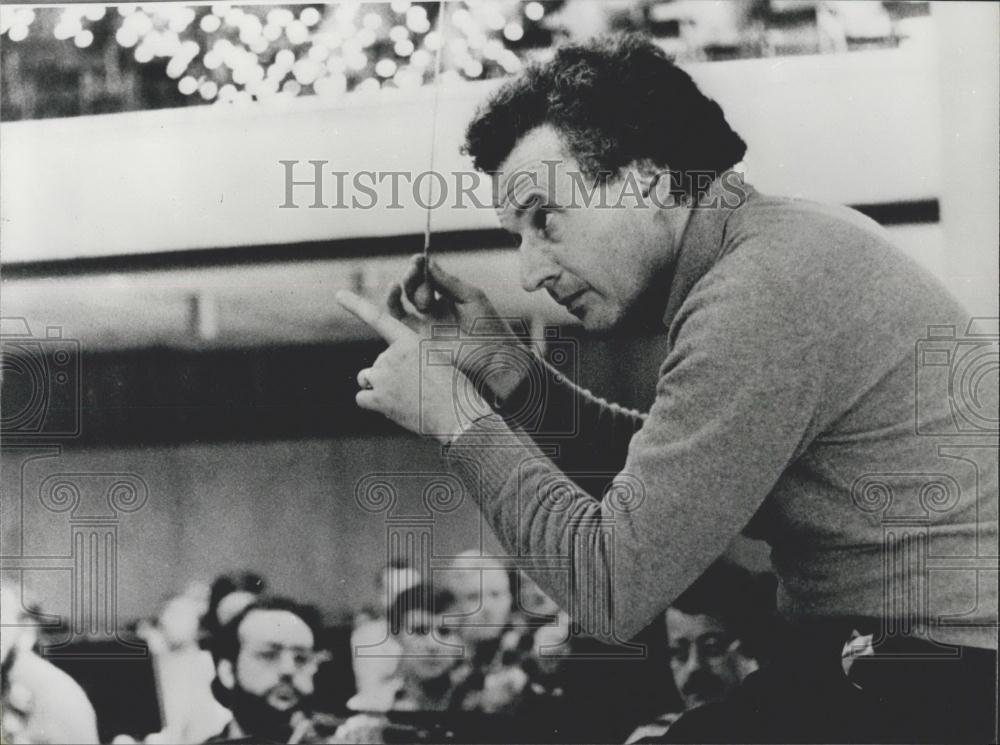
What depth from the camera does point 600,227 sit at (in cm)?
169

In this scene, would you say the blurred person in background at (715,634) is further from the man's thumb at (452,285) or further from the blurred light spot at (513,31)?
the blurred light spot at (513,31)

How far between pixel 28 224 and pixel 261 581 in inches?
32.6

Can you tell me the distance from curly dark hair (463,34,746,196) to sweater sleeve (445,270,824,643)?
34 centimetres

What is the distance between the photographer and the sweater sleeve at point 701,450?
1.40m

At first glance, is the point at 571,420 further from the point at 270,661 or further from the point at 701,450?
the point at 270,661

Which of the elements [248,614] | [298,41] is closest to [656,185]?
[298,41]

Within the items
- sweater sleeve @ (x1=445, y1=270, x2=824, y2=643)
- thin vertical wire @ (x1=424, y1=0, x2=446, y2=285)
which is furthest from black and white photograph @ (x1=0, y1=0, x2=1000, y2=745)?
sweater sleeve @ (x1=445, y1=270, x2=824, y2=643)

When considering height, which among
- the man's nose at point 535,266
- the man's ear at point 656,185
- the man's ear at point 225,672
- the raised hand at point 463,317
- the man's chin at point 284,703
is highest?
the man's ear at point 656,185

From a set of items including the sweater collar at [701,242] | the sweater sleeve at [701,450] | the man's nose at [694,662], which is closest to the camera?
the sweater sleeve at [701,450]

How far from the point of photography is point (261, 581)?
183cm

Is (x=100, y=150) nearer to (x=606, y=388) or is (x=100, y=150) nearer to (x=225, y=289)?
(x=225, y=289)

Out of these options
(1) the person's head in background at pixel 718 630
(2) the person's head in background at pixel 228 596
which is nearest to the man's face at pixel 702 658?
(1) the person's head in background at pixel 718 630

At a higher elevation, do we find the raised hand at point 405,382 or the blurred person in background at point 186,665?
the raised hand at point 405,382

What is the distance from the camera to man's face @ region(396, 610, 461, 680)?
181 centimetres
